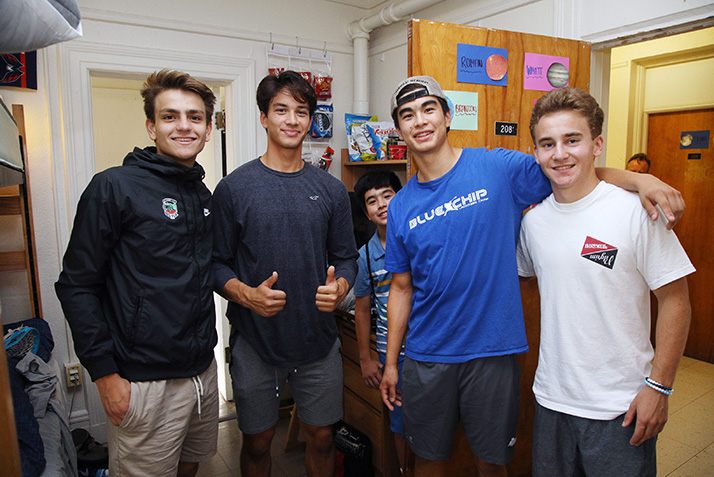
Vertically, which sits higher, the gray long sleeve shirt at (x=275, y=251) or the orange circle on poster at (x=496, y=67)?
the orange circle on poster at (x=496, y=67)

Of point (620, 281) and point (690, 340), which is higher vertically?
point (620, 281)

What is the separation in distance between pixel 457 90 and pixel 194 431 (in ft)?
5.54

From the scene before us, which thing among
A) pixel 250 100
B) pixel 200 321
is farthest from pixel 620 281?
pixel 250 100

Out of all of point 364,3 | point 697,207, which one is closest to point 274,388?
point 364,3

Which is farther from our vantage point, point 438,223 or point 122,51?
point 122,51

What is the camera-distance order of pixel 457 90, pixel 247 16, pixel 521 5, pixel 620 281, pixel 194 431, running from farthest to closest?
1. pixel 247 16
2. pixel 521 5
3. pixel 457 90
4. pixel 194 431
5. pixel 620 281

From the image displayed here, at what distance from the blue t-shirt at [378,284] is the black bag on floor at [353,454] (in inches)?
24.9

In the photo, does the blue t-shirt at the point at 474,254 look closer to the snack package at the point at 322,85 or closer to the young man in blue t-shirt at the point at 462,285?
the young man in blue t-shirt at the point at 462,285

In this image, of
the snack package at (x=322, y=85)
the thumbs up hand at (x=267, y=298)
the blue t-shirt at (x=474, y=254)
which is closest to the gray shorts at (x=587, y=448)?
the blue t-shirt at (x=474, y=254)

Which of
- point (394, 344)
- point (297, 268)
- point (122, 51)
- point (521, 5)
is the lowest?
point (394, 344)

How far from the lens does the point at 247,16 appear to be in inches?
A: 124

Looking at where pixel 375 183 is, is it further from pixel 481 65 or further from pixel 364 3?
pixel 364 3

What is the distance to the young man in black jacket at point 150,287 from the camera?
1.37m

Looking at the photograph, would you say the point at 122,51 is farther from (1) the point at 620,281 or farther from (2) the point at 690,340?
(2) the point at 690,340
